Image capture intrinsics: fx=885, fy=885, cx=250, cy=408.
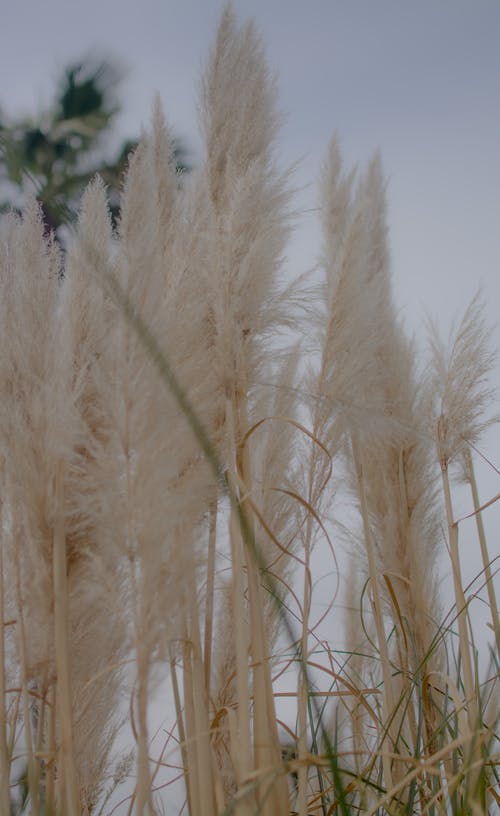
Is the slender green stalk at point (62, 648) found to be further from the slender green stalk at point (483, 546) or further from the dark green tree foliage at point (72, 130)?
the dark green tree foliage at point (72, 130)

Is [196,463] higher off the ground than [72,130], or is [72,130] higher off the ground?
[72,130]

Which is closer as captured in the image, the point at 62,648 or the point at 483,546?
the point at 62,648

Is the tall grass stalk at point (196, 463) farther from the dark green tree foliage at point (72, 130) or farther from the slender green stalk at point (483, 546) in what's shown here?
the dark green tree foliage at point (72, 130)

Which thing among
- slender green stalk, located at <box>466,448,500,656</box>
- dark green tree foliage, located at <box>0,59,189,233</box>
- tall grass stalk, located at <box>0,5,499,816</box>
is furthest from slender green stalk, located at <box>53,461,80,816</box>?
dark green tree foliage, located at <box>0,59,189,233</box>

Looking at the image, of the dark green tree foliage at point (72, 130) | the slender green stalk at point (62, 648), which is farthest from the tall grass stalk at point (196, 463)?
the dark green tree foliage at point (72, 130)

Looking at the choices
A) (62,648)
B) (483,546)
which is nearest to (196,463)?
(62,648)

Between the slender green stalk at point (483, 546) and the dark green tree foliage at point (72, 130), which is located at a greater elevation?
the dark green tree foliage at point (72, 130)

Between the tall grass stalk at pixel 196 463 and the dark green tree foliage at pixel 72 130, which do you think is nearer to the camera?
the tall grass stalk at pixel 196 463

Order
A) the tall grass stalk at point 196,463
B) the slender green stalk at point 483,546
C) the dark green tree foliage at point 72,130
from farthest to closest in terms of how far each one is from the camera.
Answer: the dark green tree foliage at point 72,130
the slender green stalk at point 483,546
the tall grass stalk at point 196,463

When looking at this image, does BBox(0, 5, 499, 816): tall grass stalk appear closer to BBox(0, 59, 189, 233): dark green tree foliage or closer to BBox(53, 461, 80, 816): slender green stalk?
BBox(53, 461, 80, 816): slender green stalk

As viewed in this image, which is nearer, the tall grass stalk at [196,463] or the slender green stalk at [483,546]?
the tall grass stalk at [196,463]

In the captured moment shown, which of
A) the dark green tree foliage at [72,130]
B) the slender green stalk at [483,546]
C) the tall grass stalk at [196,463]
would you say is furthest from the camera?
the dark green tree foliage at [72,130]

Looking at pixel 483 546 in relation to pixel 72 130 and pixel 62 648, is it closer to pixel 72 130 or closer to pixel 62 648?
pixel 62 648

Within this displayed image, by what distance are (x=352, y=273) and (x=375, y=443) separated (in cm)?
50
